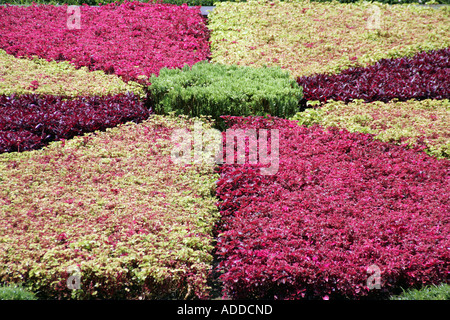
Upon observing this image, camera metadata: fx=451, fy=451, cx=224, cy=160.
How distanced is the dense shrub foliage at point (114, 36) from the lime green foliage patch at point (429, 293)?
560 cm

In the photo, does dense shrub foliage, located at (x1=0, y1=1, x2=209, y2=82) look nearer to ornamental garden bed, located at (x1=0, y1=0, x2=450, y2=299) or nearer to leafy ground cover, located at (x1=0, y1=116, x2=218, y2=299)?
ornamental garden bed, located at (x1=0, y1=0, x2=450, y2=299)

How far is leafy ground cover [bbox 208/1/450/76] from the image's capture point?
30.1 ft

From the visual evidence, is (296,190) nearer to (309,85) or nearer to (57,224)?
(57,224)

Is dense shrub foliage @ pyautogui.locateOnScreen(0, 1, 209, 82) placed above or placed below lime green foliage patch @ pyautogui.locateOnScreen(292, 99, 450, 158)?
above

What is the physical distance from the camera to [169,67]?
27.8 feet

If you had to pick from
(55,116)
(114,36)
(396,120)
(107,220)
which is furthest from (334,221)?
(114,36)

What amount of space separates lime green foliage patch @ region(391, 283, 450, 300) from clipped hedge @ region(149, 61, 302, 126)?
3.83 metres

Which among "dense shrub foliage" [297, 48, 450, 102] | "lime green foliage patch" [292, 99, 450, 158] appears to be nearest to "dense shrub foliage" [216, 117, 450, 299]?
"lime green foliage patch" [292, 99, 450, 158]

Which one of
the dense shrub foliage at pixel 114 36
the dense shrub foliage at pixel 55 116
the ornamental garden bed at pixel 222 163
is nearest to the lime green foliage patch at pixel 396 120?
the ornamental garden bed at pixel 222 163

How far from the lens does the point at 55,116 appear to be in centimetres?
659

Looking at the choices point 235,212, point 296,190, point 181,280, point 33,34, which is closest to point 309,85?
point 296,190

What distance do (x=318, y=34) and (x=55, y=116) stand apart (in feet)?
20.5

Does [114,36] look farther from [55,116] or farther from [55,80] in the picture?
[55,116]

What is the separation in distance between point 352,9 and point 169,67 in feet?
19.4
